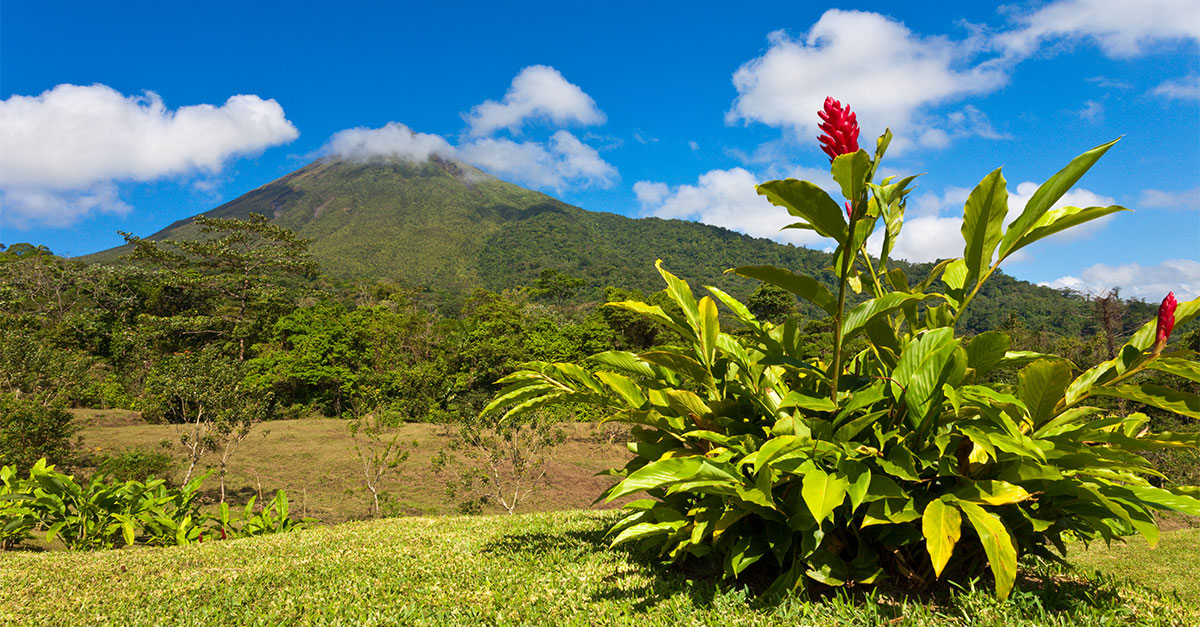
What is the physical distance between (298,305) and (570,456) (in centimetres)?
2373

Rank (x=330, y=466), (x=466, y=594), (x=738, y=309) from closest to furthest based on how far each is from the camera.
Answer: (x=466, y=594) → (x=738, y=309) → (x=330, y=466)

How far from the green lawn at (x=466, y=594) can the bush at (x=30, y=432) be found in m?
7.22

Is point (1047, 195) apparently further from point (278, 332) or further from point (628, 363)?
point (278, 332)

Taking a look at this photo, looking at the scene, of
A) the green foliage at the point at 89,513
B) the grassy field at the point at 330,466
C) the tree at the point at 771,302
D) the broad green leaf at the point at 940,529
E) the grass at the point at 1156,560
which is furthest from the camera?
the tree at the point at 771,302

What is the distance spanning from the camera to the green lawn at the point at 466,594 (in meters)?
1.92

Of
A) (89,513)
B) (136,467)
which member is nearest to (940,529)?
(89,513)

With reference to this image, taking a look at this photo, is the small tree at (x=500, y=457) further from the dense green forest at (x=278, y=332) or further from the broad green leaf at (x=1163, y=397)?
the broad green leaf at (x=1163, y=397)

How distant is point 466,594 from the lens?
7.87 feet

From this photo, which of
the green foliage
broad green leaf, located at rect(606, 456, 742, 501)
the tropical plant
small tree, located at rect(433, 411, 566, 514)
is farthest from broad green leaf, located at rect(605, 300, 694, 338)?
small tree, located at rect(433, 411, 566, 514)

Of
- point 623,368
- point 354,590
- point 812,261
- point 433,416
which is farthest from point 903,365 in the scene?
point 812,261

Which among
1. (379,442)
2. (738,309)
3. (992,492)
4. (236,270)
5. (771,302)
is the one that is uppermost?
(236,270)

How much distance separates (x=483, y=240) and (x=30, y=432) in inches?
3954

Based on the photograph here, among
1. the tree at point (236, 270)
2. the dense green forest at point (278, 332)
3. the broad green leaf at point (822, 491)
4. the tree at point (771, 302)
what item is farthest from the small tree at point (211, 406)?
the tree at point (771, 302)

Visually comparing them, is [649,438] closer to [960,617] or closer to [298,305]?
[960,617]
